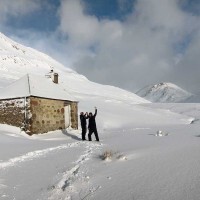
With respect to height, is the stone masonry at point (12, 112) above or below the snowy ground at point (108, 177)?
above

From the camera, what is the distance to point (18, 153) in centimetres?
1367

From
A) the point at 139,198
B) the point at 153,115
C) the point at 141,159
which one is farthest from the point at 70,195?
the point at 153,115

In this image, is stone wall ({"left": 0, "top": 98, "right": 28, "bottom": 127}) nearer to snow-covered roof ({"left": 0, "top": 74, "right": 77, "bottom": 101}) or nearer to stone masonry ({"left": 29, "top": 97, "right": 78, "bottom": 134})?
snow-covered roof ({"left": 0, "top": 74, "right": 77, "bottom": 101})

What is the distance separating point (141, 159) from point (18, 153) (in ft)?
20.4

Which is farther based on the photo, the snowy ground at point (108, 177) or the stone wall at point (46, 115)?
the stone wall at point (46, 115)

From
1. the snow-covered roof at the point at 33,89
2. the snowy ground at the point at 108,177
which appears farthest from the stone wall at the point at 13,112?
the snowy ground at the point at 108,177

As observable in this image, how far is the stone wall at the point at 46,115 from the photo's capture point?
24.8 meters

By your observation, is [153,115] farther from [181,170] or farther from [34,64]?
[34,64]

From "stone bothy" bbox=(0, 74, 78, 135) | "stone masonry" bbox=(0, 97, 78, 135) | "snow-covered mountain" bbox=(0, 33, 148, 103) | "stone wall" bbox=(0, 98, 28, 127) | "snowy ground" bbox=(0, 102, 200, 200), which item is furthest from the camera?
"snow-covered mountain" bbox=(0, 33, 148, 103)

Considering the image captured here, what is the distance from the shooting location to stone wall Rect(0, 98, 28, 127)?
25.0 meters

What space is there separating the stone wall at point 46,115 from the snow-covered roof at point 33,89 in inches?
18.3

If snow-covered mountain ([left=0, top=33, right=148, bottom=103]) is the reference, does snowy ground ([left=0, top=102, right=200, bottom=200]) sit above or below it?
below

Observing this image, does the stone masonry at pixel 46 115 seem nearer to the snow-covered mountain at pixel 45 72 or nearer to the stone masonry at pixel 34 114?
the stone masonry at pixel 34 114

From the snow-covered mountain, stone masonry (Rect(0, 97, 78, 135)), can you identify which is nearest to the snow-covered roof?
stone masonry (Rect(0, 97, 78, 135))
